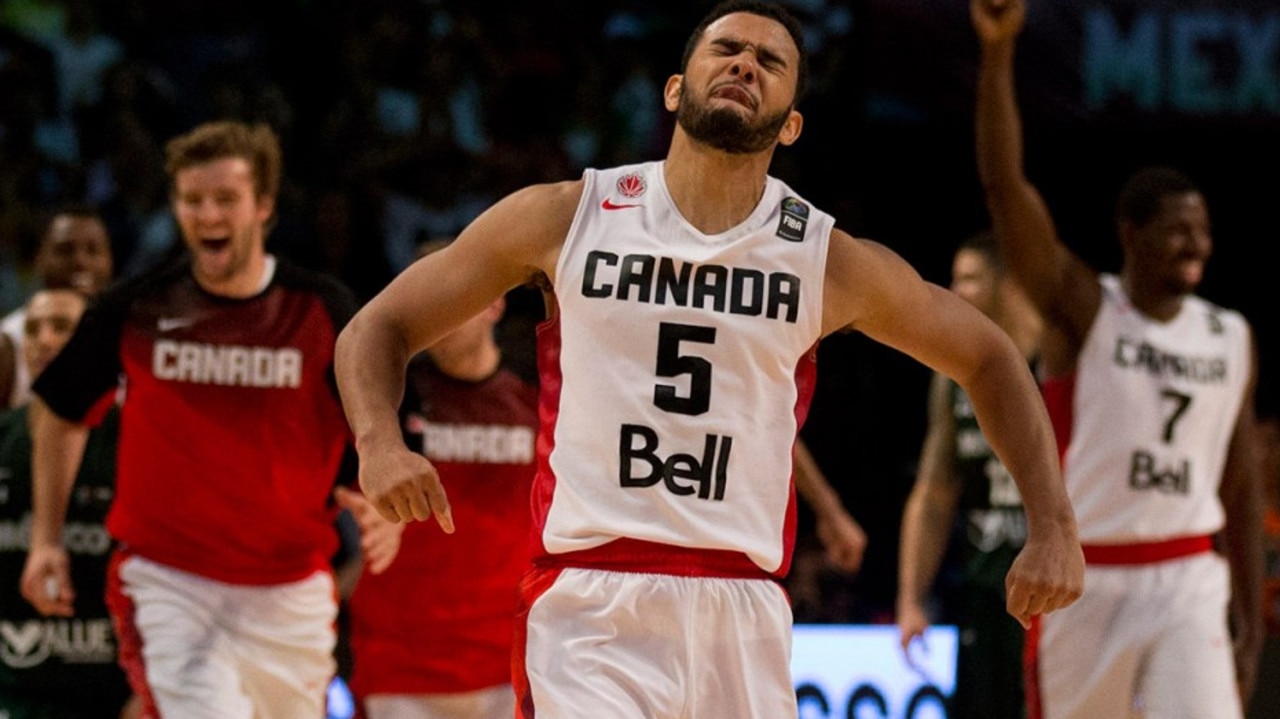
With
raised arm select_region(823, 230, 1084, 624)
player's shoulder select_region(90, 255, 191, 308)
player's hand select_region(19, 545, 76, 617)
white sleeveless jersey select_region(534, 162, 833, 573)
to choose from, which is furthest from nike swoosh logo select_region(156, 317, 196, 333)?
raised arm select_region(823, 230, 1084, 624)

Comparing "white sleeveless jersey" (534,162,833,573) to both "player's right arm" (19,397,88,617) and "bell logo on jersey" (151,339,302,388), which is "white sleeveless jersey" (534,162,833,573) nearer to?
"bell logo on jersey" (151,339,302,388)

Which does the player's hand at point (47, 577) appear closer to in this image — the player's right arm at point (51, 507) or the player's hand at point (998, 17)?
the player's right arm at point (51, 507)

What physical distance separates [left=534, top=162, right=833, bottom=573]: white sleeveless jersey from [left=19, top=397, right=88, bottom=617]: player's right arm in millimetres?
2317

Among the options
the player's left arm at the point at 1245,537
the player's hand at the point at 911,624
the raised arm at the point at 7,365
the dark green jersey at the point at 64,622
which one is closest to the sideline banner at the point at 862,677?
the player's hand at the point at 911,624

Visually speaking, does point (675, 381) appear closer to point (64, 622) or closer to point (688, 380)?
point (688, 380)

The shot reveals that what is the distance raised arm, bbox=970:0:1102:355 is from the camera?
18.5 ft

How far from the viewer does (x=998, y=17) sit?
5.59 meters

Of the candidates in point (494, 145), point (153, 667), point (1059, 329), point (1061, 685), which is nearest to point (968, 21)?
point (494, 145)

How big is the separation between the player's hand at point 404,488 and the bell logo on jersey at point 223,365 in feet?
6.83

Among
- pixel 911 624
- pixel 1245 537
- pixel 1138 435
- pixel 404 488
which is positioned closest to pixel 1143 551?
pixel 1138 435

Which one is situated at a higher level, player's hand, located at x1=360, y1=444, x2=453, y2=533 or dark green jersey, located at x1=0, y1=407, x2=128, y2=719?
player's hand, located at x1=360, y1=444, x2=453, y2=533

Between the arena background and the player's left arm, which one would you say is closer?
the player's left arm

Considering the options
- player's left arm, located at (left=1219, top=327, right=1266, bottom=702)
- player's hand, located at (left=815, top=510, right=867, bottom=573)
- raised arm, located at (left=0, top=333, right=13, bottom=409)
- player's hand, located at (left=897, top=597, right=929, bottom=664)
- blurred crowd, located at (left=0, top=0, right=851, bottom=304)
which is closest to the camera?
player's left arm, located at (left=1219, top=327, right=1266, bottom=702)

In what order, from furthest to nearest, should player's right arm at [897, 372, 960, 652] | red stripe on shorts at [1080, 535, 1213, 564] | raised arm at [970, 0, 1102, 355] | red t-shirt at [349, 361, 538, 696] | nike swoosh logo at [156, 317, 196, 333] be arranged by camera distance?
player's right arm at [897, 372, 960, 652] < red t-shirt at [349, 361, 538, 696] < red stripe on shorts at [1080, 535, 1213, 564] < raised arm at [970, 0, 1102, 355] < nike swoosh logo at [156, 317, 196, 333]
